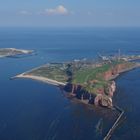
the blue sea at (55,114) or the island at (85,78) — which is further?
the island at (85,78)

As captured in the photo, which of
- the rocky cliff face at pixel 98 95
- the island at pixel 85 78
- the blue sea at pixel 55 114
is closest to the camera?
the blue sea at pixel 55 114

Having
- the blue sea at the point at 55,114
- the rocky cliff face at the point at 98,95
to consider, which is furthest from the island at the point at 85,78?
the blue sea at the point at 55,114

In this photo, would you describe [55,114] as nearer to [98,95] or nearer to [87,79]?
[98,95]

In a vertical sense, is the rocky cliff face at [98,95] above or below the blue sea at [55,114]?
above

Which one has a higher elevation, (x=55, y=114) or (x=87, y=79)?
(x=87, y=79)

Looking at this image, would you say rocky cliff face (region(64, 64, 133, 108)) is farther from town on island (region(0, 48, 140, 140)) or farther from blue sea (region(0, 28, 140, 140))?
blue sea (region(0, 28, 140, 140))

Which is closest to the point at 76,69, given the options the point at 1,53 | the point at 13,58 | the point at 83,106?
the point at 83,106

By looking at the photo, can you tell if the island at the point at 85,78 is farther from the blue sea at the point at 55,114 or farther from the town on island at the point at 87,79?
the blue sea at the point at 55,114

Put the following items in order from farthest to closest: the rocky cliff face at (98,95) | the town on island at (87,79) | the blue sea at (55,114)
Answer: the town on island at (87,79) < the rocky cliff face at (98,95) < the blue sea at (55,114)

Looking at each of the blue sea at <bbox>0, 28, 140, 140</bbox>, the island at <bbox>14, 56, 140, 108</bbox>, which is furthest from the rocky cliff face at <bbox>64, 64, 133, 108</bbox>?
the blue sea at <bbox>0, 28, 140, 140</bbox>

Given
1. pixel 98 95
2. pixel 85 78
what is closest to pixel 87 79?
pixel 85 78
